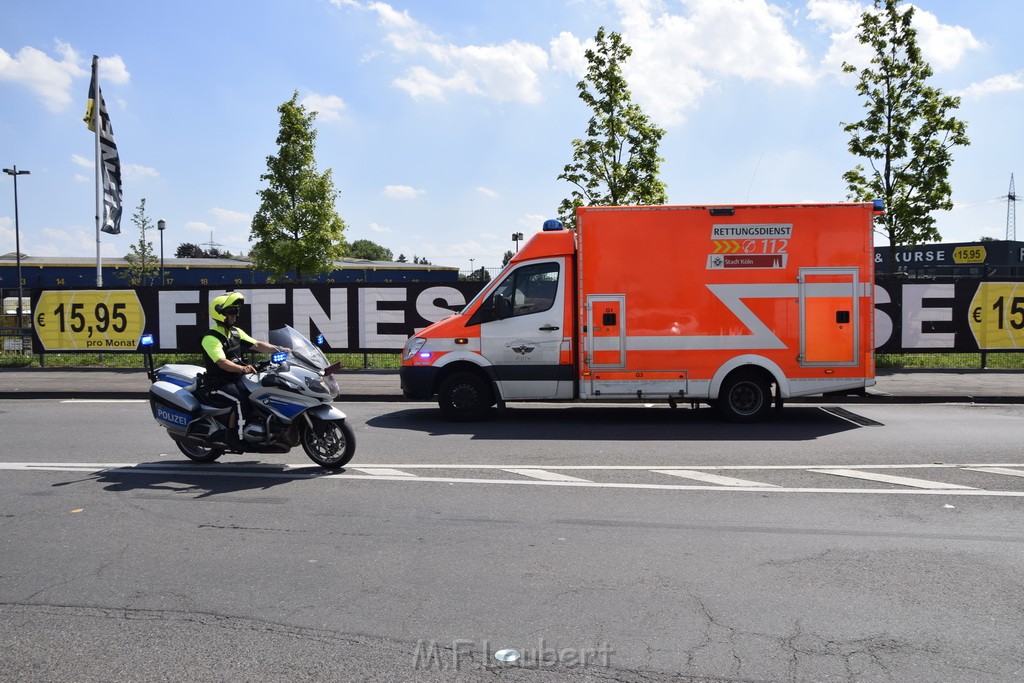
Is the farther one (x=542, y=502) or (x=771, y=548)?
(x=542, y=502)

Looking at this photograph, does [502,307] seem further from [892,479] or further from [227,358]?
[892,479]

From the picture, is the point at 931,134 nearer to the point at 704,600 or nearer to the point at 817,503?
the point at 817,503

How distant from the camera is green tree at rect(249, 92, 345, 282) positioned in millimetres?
28172

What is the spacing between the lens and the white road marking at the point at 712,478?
745cm

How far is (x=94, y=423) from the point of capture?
11.6 meters

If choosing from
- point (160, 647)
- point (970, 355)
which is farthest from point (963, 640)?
point (970, 355)

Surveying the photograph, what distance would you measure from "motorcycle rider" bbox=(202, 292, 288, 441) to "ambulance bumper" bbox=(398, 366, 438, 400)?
11.4 ft

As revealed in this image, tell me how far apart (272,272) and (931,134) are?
72.2 ft

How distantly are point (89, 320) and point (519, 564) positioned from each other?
18.4 m

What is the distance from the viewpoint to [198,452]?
8477 millimetres

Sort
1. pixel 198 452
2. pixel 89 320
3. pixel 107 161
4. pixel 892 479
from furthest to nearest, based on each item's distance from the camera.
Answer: pixel 107 161
pixel 89 320
pixel 198 452
pixel 892 479

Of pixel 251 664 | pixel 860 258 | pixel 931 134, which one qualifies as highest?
pixel 931 134

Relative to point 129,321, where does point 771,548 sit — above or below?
below

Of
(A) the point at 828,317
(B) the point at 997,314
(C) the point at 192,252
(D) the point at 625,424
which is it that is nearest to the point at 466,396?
(D) the point at 625,424
